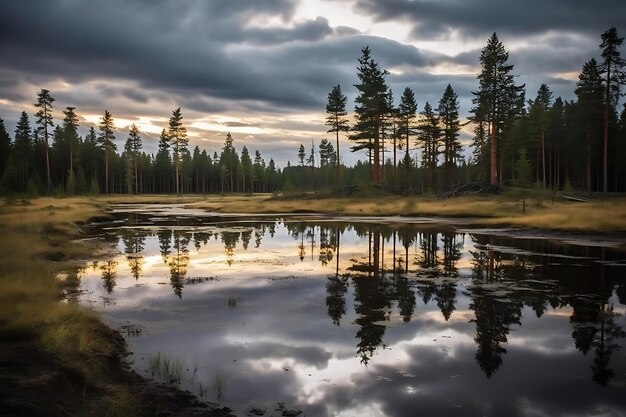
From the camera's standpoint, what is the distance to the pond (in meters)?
7.35

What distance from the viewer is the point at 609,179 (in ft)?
247

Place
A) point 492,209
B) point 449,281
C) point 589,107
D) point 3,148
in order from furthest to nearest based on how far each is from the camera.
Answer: point 3,148, point 589,107, point 492,209, point 449,281

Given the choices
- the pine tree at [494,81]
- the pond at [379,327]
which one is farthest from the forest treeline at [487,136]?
the pond at [379,327]

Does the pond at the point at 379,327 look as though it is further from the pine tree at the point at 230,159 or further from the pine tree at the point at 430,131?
the pine tree at the point at 230,159

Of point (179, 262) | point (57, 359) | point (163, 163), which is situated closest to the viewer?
point (57, 359)

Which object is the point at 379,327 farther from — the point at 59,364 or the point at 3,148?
the point at 3,148

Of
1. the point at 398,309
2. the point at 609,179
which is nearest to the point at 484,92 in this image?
the point at 609,179

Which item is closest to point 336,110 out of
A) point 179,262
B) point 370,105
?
point 370,105

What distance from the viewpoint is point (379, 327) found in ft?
36.2

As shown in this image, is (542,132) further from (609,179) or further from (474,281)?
(474,281)

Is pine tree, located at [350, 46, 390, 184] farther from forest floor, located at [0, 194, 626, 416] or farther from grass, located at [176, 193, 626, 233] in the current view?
forest floor, located at [0, 194, 626, 416]

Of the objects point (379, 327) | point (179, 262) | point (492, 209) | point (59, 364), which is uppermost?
point (492, 209)

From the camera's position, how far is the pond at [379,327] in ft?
24.1

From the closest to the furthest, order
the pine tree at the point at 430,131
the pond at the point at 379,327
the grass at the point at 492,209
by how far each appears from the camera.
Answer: the pond at the point at 379,327, the grass at the point at 492,209, the pine tree at the point at 430,131
